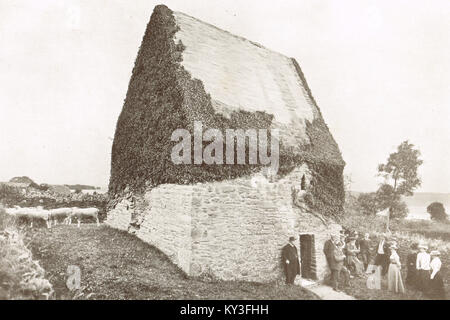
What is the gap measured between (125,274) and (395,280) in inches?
350

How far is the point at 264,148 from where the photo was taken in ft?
40.2

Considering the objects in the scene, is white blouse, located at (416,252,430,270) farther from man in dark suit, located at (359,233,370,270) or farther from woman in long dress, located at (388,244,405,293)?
man in dark suit, located at (359,233,370,270)

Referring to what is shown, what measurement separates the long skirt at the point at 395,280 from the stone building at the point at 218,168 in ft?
8.02

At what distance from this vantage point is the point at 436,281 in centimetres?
1045

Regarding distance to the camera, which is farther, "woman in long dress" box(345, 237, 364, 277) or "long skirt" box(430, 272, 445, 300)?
"woman in long dress" box(345, 237, 364, 277)

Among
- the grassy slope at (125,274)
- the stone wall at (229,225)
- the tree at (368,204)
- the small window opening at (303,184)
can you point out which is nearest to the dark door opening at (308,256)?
the stone wall at (229,225)

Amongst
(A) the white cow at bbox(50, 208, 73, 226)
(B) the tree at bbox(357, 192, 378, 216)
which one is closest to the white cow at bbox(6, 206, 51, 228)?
(A) the white cow at bbox(50, 208, 73, 226)

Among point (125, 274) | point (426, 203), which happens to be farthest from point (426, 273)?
point (426, 203)

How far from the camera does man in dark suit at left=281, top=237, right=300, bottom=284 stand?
11.6m

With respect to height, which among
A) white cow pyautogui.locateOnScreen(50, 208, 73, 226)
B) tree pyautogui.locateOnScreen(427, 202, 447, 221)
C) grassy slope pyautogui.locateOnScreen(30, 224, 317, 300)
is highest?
white cow pyautogui.locateOnScreen(50, 208, 73, 226)

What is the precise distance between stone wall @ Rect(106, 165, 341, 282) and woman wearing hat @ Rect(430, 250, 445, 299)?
3.71m
